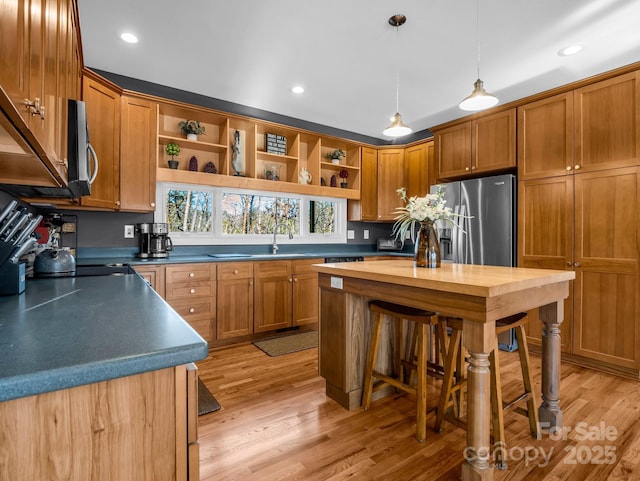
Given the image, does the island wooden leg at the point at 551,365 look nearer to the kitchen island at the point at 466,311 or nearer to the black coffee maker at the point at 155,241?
the kitchen island at the point at 466,311

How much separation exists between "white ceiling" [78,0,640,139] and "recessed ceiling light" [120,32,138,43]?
0.17 feet

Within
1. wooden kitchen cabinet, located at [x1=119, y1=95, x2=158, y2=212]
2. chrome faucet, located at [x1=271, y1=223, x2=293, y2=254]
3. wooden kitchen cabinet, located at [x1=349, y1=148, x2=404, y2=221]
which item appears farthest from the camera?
wooden kitchen cabinet, located at [x1=349, y1=148, x2=404, y2=221]

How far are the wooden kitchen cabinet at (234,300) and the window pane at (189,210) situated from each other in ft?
2.47

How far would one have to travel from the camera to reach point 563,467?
1.64m

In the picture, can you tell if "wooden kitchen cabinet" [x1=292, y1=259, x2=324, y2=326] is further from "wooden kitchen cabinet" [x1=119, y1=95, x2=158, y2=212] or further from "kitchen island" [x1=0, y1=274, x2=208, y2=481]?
"kitchen island" [x1=0, y1=274, x2=208, y2=481]

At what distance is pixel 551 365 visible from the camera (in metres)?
1.90

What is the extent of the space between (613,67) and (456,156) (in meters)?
1.47

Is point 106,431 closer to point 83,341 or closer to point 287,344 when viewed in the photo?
point 83,341

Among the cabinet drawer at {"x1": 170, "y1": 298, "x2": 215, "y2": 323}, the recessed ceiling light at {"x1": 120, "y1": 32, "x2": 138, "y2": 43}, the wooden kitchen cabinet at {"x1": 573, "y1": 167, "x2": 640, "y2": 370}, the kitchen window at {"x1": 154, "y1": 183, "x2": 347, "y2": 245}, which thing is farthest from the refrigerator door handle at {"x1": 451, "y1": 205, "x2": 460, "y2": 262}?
the recessed ceiling light at {"x1": 120, "y1": 32, "x2": 138, "y2": 43}

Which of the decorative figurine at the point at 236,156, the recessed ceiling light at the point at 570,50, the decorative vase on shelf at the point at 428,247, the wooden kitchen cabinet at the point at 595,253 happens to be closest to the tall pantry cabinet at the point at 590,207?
the wooden kitchen cabinet at the point at 595,253

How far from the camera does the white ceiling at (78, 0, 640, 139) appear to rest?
2221 mm

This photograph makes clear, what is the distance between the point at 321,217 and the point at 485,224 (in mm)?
2160

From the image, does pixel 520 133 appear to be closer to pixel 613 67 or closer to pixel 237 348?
pixel 613 67

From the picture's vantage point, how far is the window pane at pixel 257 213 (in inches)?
158
